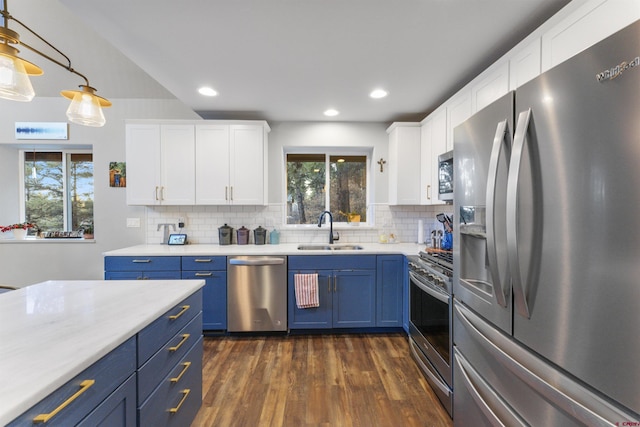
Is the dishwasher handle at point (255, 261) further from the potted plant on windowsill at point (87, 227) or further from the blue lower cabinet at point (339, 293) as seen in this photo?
the potted plant on windowsill at point (87, 227)

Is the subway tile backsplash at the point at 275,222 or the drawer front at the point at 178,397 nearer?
the drawer front at the point at 178,397

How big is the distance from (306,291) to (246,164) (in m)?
1.58

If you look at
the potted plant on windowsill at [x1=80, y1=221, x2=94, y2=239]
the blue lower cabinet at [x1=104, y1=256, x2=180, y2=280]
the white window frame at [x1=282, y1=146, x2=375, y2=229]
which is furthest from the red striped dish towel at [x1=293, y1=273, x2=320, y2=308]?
the potted plant on windowsill at [x1=80, y1=221, x2=94, y2=239]

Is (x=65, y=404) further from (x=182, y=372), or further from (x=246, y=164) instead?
(x=246, y=164)

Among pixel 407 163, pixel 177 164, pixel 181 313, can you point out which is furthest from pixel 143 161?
pixel 407 163

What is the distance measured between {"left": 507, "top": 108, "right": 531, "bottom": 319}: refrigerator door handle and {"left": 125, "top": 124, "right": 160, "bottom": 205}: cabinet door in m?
3.30

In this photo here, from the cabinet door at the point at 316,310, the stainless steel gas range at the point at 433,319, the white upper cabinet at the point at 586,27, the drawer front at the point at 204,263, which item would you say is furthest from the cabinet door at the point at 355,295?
the white upper cabinet at the point at 586,27

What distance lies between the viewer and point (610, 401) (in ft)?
2.36

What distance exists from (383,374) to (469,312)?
1.13 meters

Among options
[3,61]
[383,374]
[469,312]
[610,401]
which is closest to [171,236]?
[3,61]

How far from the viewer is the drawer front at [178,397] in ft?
3.69

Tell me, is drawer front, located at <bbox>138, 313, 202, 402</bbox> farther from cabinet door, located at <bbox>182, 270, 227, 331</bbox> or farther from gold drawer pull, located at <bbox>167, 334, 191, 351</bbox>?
cabinet door, located at <bbox>182, 270, 227, 331</bbox>

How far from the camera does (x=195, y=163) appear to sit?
309cm

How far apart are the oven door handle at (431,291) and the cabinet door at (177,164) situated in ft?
8.27
